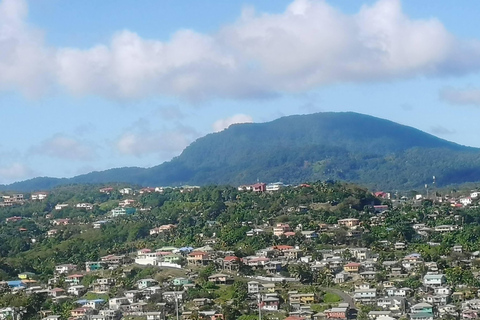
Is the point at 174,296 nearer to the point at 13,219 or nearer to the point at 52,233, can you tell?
the point at 52,233

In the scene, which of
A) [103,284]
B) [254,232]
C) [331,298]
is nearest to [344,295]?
[331,298]

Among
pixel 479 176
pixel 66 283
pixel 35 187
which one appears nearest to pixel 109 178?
pixel 35 187

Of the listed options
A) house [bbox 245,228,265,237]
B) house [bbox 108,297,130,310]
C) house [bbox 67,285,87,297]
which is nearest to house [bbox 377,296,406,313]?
house [bbox 108,297,130,310]

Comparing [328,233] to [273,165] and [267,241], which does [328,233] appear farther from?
[273,165]

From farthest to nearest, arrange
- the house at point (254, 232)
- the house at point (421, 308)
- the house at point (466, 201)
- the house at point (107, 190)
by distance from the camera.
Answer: the house at point (107, 190) < the house at point (466, 201) < the house at point (254, 232) < the house at point (421, 308)

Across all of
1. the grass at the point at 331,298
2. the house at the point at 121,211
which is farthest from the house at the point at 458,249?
the house at the point at 121,211

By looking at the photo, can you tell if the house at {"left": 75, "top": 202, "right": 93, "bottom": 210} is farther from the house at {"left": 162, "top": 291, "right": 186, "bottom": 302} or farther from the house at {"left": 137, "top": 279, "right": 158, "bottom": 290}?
the house at {"left": 162, "top": 291, "right": 186, "bottom": 302}

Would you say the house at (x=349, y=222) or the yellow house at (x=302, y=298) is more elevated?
the house at (x=349, y=222)

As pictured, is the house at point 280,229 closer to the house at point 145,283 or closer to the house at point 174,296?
the house at point 145,283
